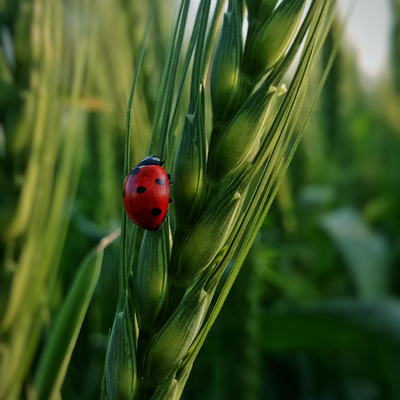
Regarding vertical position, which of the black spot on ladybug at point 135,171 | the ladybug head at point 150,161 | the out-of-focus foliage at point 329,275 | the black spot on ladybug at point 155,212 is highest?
the ladybug head at point 150,161

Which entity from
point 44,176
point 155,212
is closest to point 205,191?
point 155,212

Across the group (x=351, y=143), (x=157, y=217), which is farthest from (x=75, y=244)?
(x=351, y=143)

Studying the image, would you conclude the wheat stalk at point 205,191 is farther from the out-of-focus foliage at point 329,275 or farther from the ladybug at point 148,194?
the out-of-focus foliage at point 329,275

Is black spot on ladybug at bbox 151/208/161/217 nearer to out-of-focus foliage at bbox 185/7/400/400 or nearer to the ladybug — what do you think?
the ladybug

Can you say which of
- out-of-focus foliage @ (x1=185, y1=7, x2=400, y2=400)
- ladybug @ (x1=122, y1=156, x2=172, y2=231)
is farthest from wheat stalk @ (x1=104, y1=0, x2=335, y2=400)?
out-of-focus foliage @ (x1=185, y1=7, x2=400, y2=400)

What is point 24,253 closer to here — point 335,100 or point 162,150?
point 162,150

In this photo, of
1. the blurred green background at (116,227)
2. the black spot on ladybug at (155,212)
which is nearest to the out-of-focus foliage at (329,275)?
the blurred green background at (116,227)

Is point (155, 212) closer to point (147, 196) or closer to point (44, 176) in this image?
point (147, 196)
